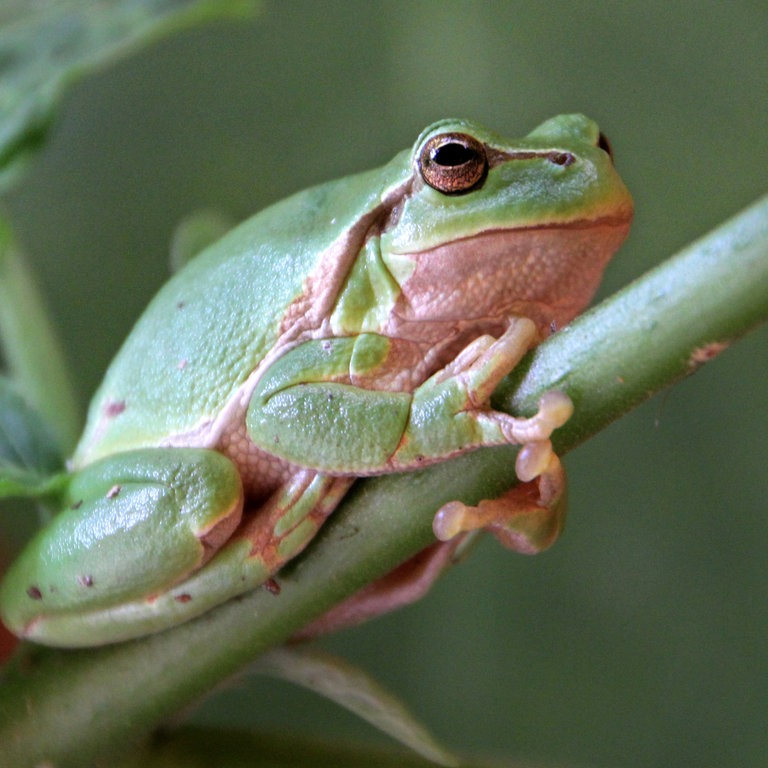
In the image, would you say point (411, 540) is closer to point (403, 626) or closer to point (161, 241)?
point (403, 626)

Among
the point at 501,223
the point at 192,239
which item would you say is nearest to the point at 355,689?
the point at 501,223

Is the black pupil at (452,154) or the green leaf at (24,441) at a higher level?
the black pupil at (452,154)

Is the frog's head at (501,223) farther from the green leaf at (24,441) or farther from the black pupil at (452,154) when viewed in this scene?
the green leaf at (24,441)

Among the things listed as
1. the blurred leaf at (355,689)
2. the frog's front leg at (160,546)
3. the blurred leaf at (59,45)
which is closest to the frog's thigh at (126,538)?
the frog's front leg at (160,546)

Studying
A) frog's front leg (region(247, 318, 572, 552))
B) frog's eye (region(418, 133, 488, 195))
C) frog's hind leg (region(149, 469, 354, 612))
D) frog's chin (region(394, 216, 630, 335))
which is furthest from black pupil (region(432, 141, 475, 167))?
frog's hind leg (region(149, 469, 354, 612))

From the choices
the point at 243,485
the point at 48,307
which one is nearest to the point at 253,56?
the point at 48,307

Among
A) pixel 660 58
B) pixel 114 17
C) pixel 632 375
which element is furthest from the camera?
pixel 660 58

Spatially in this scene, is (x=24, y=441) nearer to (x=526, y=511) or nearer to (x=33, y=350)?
(x=33, y=350)
